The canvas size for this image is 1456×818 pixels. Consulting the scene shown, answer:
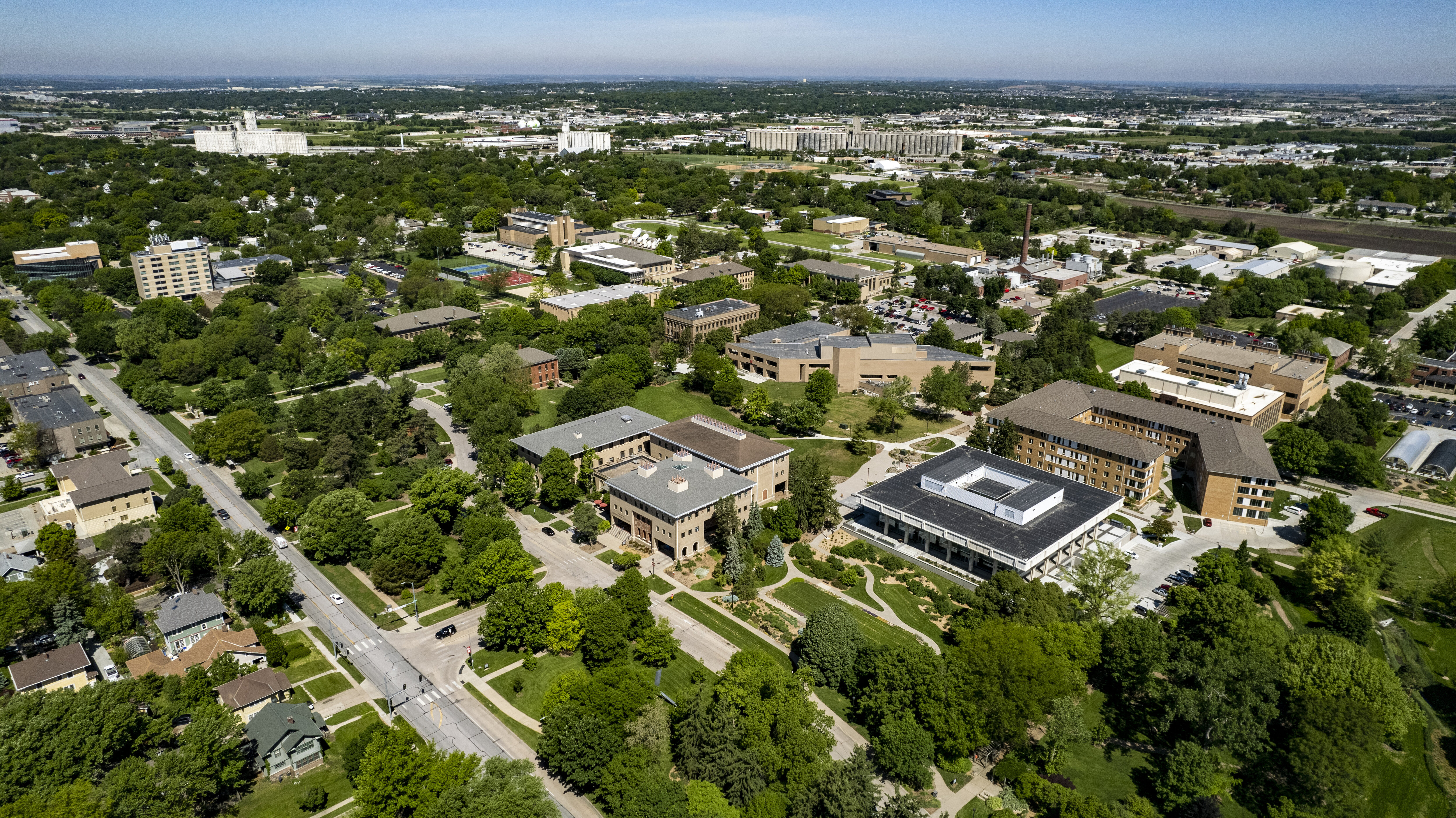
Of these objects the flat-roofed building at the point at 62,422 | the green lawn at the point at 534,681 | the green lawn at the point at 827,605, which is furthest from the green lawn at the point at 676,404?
the flat-roofed building at the point at 62,422

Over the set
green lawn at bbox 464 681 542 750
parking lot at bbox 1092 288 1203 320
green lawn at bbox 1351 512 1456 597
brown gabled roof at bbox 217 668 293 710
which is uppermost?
parking lot at bbox 1092 288 1203 320

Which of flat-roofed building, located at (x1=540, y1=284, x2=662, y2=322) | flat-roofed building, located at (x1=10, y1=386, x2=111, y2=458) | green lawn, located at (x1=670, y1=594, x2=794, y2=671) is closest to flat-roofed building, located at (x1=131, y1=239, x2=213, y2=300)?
flat-roofed building, located at (x1=10, y1=386, x2=111, y2=458)

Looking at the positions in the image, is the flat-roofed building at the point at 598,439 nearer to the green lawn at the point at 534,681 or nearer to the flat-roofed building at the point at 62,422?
the green lawn at the point at 534,681

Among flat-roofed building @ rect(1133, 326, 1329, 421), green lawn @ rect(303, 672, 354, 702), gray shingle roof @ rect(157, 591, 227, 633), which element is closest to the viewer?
green lawn @ rect(303, 672, 354, 702)

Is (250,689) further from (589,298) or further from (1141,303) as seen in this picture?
(1141,303)

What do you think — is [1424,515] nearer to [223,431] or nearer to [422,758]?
[422,758]

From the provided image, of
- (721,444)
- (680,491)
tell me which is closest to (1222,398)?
(721,444)

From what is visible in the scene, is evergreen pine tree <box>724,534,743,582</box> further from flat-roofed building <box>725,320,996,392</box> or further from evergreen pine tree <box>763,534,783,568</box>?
flat-roofed building <box>725,320,996,392</box>
